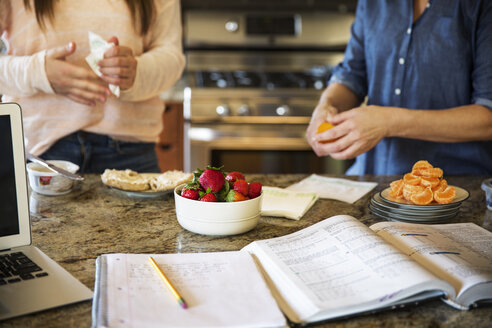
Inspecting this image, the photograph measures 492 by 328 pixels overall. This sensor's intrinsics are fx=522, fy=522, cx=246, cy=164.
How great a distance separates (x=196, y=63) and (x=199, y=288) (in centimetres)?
251

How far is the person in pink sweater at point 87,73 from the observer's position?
4.88 ft

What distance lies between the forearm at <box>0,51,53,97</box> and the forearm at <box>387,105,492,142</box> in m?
0.99

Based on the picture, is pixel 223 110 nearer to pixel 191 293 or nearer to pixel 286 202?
pixel 286 202

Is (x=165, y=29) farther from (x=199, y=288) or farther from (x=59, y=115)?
(x=199, y=288)

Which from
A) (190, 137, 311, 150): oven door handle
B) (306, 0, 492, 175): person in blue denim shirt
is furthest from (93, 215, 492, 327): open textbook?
(190, 137, 311, 150): oven door handle

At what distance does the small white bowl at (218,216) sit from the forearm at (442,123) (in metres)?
0.65

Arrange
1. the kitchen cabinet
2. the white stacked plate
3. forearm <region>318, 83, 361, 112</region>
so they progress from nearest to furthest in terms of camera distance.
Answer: the white stacked plate < forearm <region>318, 83, 361, 112</region> < the kitchen cabinet

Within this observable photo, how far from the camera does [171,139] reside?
3.04m

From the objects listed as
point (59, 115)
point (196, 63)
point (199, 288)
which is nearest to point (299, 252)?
point (199, 288)

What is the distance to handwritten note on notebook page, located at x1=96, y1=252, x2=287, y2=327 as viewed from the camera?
69 cm

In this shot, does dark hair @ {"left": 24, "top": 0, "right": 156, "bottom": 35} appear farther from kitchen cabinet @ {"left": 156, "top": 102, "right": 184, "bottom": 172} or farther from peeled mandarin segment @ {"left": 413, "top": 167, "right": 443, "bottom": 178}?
kitchen cabinet @ {"left": 156, "top": 102, "right": 184, "bottom": 172}

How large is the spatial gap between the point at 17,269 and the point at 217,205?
0.37m

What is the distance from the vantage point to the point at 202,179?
40.6 inches

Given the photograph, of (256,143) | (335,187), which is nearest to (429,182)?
(335,187)
